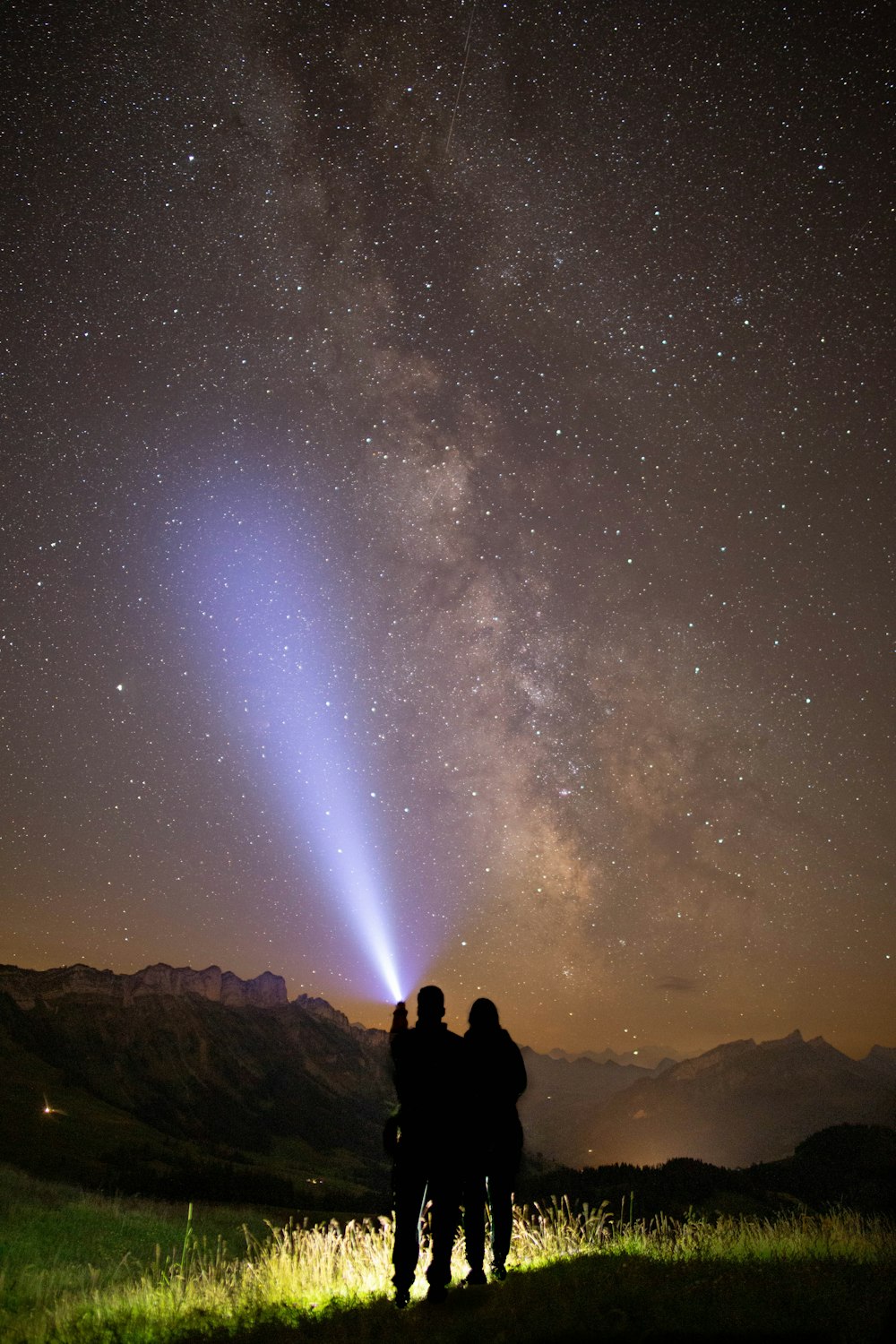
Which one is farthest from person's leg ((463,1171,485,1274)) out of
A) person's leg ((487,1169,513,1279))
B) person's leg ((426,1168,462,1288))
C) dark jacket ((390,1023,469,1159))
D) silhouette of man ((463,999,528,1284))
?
dark jacket ((390,1023,469,1159))

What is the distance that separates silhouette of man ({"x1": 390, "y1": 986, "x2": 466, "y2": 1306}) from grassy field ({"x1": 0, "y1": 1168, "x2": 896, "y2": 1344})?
0.37 meters

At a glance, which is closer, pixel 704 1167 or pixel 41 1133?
pixel 704 1167

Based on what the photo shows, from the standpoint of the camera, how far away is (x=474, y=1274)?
6.14 meters

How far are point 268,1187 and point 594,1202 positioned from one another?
27911mm

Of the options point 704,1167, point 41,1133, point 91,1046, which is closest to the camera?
point 704,1167

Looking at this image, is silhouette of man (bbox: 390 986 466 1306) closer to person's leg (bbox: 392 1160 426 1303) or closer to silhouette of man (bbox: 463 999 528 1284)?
person's leg (bbox: 392 1160 426 1303)

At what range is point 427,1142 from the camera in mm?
5824

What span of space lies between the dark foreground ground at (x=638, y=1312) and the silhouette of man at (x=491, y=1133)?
363 mm

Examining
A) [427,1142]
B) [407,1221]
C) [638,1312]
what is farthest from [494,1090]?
[638,1312]

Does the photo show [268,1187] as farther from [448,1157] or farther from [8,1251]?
[448,1157]

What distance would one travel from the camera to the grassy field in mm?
4703

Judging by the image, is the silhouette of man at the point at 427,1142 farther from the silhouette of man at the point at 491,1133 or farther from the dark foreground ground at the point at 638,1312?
the dark foreground ground at the point at 638,1312

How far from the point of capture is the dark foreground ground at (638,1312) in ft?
14.8

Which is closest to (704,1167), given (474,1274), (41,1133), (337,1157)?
(474,1274)
